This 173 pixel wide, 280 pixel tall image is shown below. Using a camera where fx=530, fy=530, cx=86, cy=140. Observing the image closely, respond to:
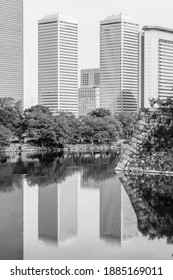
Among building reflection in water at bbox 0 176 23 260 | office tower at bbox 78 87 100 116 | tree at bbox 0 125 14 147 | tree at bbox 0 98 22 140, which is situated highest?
office tower at bbox 78 87 100 116

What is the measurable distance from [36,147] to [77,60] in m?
90.7

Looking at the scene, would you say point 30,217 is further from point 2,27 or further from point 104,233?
point 2,27

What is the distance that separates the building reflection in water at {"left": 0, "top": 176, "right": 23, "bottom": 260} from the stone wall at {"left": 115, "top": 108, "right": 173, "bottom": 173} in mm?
7450

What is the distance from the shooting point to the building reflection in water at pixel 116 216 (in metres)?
15.7

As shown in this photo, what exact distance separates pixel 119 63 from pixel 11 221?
12821cm

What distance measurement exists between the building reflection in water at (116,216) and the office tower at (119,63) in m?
118

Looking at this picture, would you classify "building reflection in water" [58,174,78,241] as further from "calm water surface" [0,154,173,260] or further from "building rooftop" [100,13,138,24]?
"building rooftop" [100,13,138,24]

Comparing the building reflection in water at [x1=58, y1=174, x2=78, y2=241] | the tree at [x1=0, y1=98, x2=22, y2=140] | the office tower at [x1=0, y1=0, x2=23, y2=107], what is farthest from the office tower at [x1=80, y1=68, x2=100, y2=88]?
the building reflection in water at [x1=58, y1=174, x2=78, y2=241]

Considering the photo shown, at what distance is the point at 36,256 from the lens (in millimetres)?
13141

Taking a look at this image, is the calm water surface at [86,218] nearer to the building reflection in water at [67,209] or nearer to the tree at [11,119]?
the building reflection in water at [67,209]

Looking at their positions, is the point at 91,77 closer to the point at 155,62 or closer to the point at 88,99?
the point at 88,99

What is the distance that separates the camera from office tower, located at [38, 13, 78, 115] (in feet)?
471

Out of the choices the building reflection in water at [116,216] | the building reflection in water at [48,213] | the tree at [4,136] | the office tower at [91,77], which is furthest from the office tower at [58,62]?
the building reflection in water at [116,216]
